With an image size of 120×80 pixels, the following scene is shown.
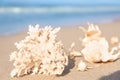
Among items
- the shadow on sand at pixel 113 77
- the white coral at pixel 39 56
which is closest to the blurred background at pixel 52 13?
the white coral at pixel 39 56

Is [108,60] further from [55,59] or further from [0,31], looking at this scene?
[0,31]

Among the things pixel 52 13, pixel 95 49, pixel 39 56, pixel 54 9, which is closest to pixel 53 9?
pixel 54 9

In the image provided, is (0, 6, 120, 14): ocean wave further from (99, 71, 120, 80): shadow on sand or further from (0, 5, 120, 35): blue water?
(99, 71, 120, 80): shadow on sand

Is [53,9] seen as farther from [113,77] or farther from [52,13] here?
[113,77]

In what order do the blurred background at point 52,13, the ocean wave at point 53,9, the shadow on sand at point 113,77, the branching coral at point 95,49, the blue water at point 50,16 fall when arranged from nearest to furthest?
1. the shadow on sand at point 113,77
2. the branching coral at point 95,49
3. the blue water at point 50,16
4. the blurred background at point 52,13
5. the ocean wave at point 53,9

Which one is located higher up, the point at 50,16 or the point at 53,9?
the point at 53,9

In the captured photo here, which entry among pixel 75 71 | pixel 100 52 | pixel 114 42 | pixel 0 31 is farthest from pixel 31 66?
pixel 0 31

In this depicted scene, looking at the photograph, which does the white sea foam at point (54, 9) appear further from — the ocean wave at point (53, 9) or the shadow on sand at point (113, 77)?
the shadow on sand at point (113, 77)

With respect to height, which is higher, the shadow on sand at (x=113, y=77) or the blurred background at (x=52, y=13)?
the blurred background at (x=52, y=13)
